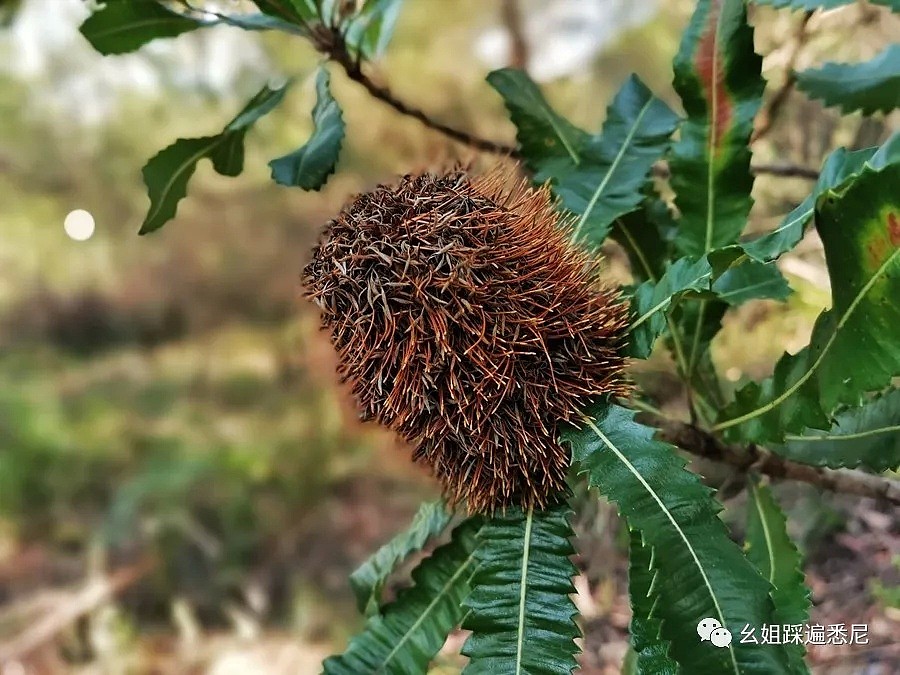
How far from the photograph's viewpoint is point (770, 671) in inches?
16.8

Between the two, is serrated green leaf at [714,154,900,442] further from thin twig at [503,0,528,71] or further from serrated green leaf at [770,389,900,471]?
thin twig at [503,0,528,71]

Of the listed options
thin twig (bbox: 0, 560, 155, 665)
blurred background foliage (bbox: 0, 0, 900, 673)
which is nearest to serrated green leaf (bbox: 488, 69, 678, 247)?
blurred background foliage (bbox: 0, 0, 900, 673)

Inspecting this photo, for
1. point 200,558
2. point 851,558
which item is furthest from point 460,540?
point 200,558

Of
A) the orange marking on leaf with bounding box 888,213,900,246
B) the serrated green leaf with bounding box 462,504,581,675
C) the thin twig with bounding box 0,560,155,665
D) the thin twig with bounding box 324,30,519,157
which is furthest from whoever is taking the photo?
the thin twig with bounding box 0,560,155,665

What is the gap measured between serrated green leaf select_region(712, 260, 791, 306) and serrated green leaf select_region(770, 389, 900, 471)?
13 centimetres

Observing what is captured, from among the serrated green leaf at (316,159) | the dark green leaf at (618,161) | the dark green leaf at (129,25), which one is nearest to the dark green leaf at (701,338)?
the dark green leaf at (618,161)

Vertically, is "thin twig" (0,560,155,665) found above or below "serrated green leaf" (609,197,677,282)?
below

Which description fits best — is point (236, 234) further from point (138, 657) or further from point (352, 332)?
point (352, 332)

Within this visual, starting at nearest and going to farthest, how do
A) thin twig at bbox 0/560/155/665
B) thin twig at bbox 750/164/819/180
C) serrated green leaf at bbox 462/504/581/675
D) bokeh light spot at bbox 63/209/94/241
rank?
1. serrated green leaf at bbox 462/504/581/675
2. thin twig at bbox 750/164/819/180
3. thin twig at bbox 0/560/155/665
4. bokeh light spot at bbox 63/209/94/241

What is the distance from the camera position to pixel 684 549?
445mm

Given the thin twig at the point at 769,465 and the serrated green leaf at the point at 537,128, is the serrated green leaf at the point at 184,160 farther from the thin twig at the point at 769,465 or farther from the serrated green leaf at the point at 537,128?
the thin twig at the point at 769,465

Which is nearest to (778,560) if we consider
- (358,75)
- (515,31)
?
(358,75)

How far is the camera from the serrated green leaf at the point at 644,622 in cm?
49

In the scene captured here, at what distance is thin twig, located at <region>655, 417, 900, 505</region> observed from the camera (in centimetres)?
61
